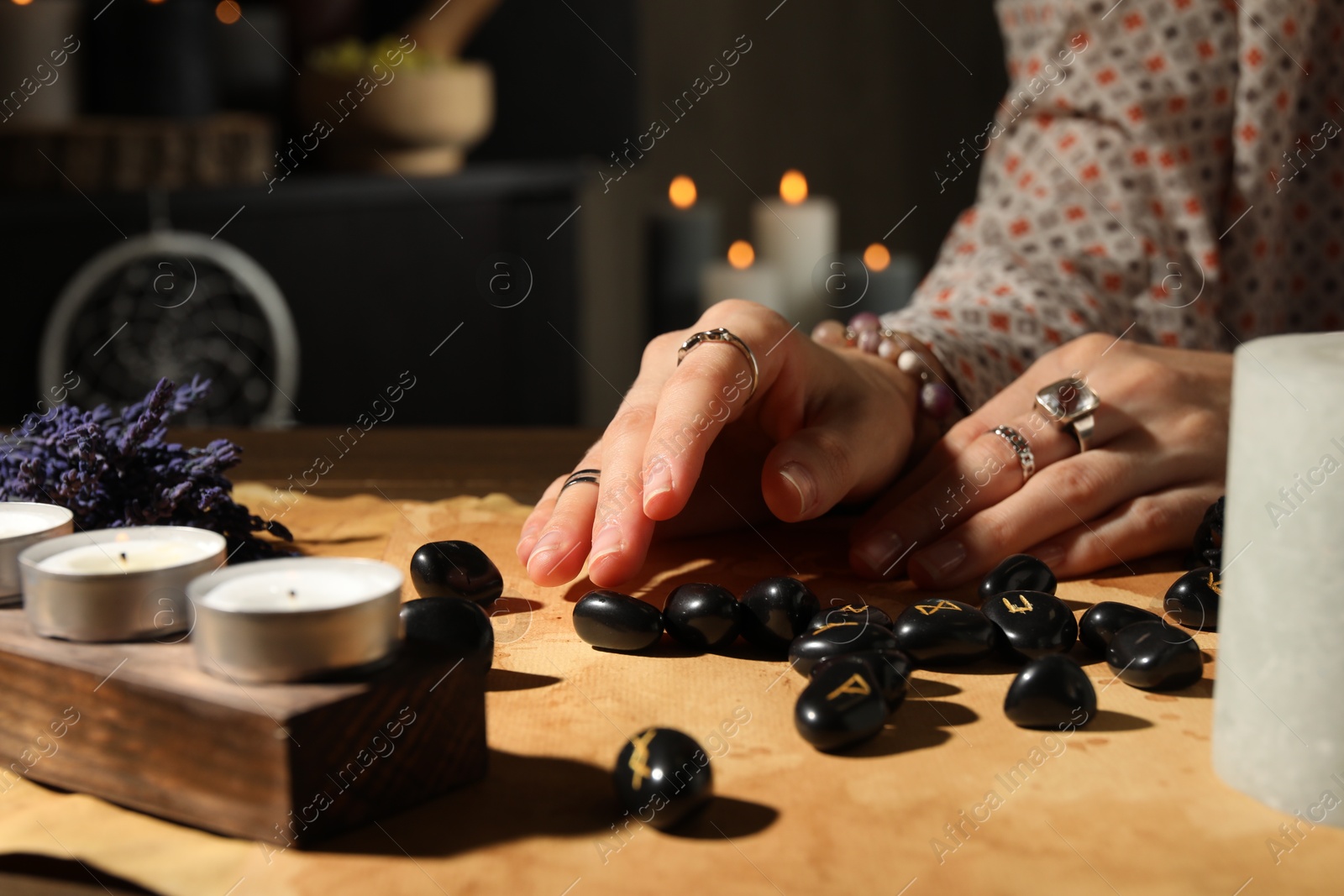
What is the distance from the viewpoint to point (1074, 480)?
843mm

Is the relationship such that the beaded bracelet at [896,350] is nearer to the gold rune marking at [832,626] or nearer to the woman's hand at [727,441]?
the woman's hand at [727,441]

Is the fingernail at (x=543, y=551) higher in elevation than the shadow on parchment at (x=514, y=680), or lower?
higher

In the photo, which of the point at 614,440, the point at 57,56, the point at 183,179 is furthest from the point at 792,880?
the point at 57,56

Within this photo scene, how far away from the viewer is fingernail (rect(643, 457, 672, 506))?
711 mm

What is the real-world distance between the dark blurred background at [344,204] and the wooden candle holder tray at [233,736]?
174 cm

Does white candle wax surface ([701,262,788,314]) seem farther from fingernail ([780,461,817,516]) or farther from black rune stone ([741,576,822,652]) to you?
black rune stone ([741,576,822,652])

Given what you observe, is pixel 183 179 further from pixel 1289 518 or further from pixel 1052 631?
pixel 1289 518

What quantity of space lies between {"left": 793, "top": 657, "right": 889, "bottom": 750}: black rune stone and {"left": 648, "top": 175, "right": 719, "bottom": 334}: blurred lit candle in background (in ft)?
6.04

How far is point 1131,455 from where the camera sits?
87cm

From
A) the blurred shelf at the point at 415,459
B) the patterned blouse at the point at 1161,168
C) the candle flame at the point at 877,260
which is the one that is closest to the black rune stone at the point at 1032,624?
the blurred shelf at the point at 415,459

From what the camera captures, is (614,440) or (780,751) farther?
(614,440)

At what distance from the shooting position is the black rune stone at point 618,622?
64cm

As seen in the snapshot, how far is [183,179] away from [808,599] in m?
1.94

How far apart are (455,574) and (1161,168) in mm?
898
